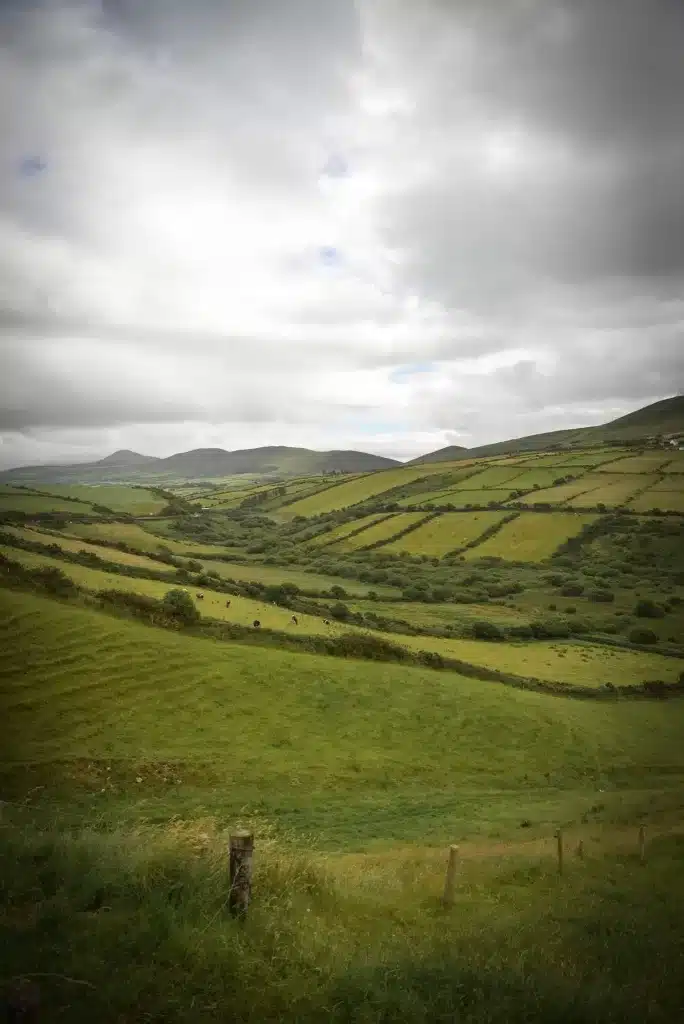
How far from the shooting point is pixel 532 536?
282 ft

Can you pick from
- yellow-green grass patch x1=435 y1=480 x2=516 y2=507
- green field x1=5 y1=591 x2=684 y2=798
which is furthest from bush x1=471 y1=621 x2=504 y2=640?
yellow-green grass patch x1=435 y1=480 x2=516 y2=507

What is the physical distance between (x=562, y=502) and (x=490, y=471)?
4151 centimetres

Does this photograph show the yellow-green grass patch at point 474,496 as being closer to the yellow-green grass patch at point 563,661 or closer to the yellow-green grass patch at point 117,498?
the yellow-green grass patch at point 117,498

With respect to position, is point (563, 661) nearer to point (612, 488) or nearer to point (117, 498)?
point (612, 488)

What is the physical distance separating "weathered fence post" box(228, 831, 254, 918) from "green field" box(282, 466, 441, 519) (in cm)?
11827

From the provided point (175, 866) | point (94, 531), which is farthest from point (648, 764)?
point (94, 531)

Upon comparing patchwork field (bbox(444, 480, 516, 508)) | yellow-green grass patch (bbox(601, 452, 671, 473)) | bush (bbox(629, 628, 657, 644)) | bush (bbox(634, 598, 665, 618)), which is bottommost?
bush (bbox(629, 628, 657, 644))

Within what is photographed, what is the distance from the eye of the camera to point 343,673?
2686cm

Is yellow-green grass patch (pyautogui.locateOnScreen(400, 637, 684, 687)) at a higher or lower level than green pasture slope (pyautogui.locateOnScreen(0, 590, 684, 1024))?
lower

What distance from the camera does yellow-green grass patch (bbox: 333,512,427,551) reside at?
91.8 m

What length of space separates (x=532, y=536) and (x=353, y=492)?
61.8m

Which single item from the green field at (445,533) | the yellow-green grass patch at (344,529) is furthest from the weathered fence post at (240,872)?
the yellow-green grass patch at (344,529)

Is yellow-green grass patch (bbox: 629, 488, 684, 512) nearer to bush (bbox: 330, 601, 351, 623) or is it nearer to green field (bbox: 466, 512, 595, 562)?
green field (bbox: 466, 512, 595, 562)

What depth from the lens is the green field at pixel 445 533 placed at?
87250mm
